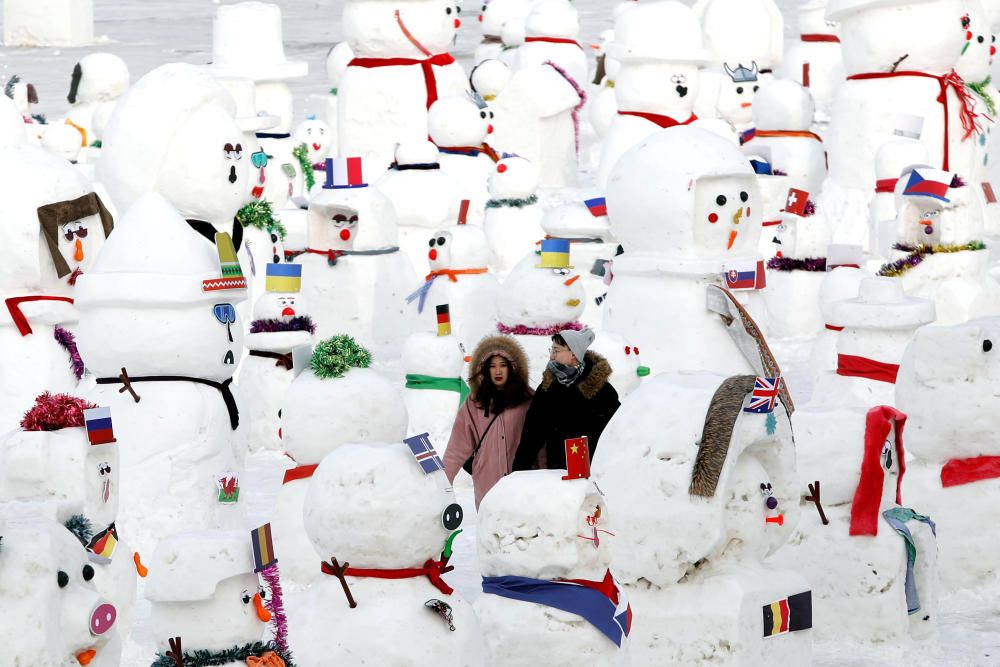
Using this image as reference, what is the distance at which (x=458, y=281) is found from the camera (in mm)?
10289

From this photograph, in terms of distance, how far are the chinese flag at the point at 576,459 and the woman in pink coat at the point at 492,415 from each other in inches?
76.1

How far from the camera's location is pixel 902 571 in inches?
245

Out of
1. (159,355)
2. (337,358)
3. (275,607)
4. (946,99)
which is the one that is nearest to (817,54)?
(946,99)

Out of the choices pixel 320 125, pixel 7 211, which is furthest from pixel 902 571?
pixel 320 125

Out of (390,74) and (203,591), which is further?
(390,74)

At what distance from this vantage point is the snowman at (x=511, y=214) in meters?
12.3

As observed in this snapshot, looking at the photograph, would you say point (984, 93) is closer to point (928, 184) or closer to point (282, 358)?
point (928, 184)

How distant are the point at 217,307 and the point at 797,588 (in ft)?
8.93

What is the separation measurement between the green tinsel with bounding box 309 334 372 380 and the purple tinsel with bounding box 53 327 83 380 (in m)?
1.45

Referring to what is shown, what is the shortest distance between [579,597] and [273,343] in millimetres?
4155

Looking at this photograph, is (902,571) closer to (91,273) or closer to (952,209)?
(91,273)

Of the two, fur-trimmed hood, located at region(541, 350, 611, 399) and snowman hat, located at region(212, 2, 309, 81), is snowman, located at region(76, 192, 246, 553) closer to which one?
fur-trimmed hood, located at region(541, 350, 611, 399)

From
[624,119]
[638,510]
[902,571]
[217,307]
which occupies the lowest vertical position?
[902,571]

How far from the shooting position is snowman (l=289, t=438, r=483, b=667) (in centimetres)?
482
